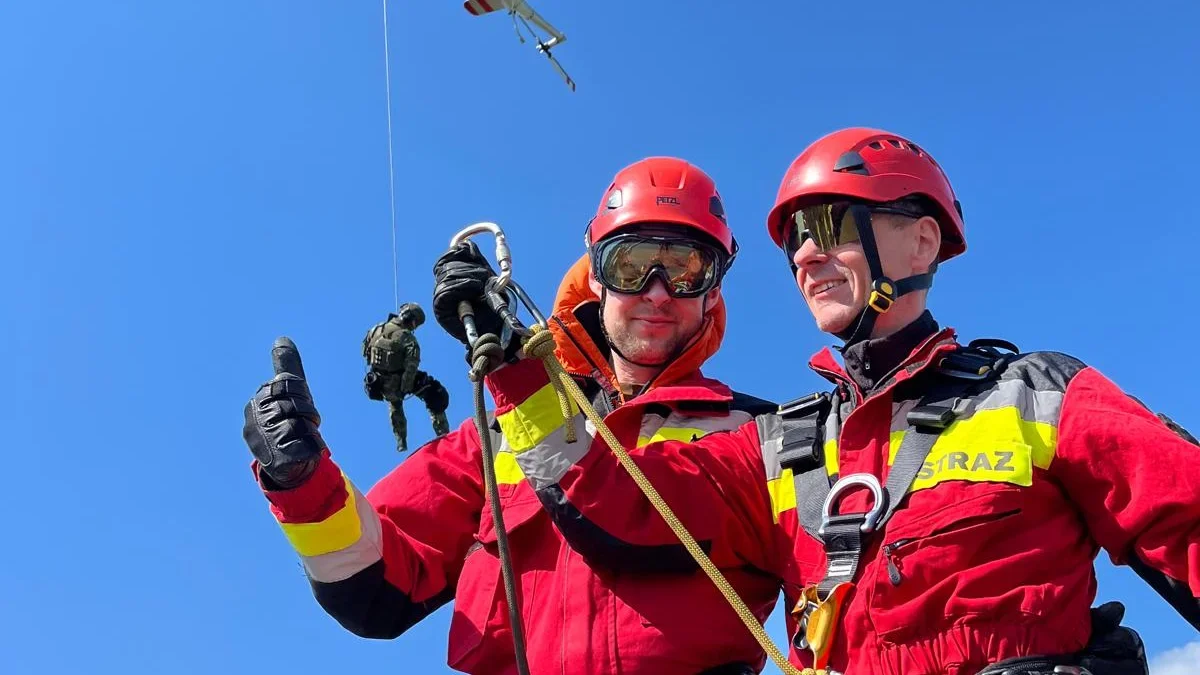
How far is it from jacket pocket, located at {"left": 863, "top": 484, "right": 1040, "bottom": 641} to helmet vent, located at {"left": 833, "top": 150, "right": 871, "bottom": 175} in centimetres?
117

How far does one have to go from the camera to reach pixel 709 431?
411 cm

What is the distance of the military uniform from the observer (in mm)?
4754

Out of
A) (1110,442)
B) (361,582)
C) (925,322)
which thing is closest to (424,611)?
(361,582)

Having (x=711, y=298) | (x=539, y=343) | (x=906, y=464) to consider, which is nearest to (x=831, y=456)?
(x=906, y=464)

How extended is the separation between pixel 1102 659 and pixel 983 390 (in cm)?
83

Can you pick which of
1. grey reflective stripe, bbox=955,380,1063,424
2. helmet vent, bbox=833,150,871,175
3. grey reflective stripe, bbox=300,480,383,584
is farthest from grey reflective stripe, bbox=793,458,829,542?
grey reflective stripe, bbox=300,480,383,584

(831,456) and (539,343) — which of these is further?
(831,456)

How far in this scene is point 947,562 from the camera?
2980mm

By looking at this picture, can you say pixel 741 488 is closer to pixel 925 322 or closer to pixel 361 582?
pixel 925 322

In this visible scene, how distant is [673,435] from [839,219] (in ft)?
3.41

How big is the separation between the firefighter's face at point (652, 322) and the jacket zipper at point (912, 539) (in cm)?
156

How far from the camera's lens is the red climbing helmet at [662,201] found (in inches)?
181

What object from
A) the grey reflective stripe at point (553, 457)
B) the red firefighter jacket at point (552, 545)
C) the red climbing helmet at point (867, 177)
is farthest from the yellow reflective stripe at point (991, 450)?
the grey reflective stripe at point (553, 457)

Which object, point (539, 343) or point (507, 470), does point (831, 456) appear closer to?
point (539, 343)
